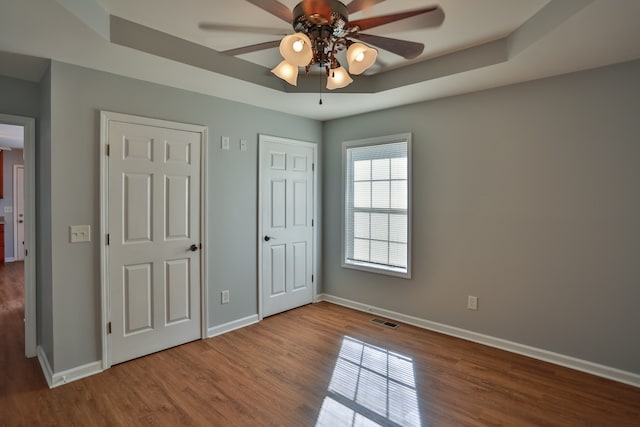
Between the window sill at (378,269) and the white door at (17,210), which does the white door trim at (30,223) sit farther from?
the white door at (17,210)

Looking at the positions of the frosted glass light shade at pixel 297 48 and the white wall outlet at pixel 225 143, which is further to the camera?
the white wall outlet at pixel 225 143

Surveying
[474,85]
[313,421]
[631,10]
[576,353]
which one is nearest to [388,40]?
[631,10]

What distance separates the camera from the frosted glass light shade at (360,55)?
5.97ft

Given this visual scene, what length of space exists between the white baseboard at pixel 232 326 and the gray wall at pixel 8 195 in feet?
22.8

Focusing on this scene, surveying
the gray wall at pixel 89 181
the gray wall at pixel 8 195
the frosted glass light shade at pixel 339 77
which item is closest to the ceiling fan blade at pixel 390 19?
the frosted glass light shade at pixel 339 77

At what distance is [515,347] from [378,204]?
1.92 meters

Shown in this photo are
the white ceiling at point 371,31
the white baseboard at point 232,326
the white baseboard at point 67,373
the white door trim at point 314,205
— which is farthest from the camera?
the white door trim at point 314,205

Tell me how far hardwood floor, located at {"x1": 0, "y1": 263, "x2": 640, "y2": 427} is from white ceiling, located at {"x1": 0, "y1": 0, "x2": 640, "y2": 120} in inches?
91.5

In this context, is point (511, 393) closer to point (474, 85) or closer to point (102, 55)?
point (474, 85)

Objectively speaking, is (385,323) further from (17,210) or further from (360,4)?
(17,210)

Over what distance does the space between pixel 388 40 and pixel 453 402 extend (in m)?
2.31

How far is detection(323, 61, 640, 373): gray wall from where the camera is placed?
2488 millimetres

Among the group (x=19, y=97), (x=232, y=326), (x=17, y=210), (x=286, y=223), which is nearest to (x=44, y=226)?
(x=19, y=97)

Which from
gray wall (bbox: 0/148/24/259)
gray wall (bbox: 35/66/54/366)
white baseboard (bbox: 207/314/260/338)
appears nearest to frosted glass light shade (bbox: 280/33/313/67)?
gray wall (bbox: 35/66/54/366)
